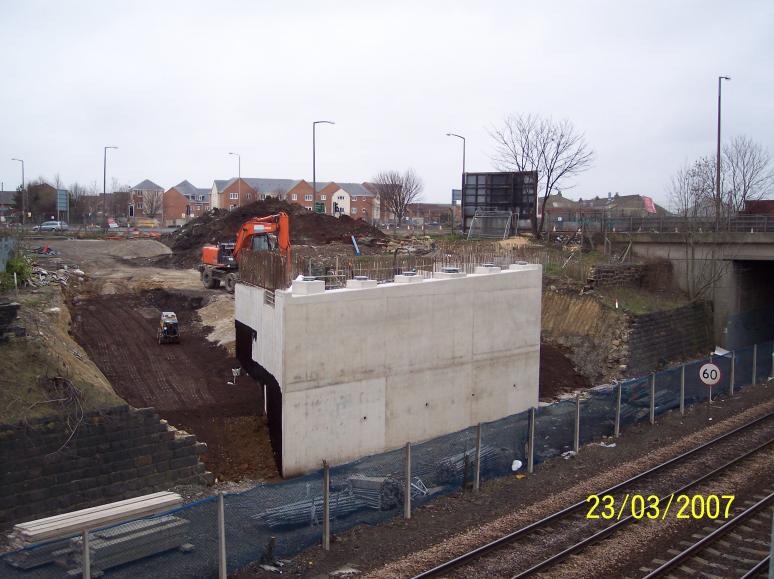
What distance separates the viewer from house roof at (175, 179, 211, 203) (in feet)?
378

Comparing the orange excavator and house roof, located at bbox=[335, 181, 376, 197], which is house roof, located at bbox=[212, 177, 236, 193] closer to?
house roof, located at bbox=[335, 181, 376, 197]

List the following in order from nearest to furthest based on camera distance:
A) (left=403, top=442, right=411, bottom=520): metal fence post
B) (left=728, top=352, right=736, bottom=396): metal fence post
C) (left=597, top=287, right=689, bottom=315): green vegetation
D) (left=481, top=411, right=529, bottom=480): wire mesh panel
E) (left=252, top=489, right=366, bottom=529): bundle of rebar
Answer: (left=252, top=489, right=366, bottom=529): bundle of rebar < (left=403, top=442, right=411, bottom=520): metal fence post < (left=481, top=411, right=529, bottom=480): wire mesh panel < (left=728, top=352, right=736, bottom=396): metal fence post < (left=597, top=287, right=689, bottom=315): green vegetation

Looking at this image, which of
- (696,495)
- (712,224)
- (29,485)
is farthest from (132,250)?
(696,495)

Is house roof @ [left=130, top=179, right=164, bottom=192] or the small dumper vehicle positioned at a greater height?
house roof @ [left=130, top=179, right=164, bottom=192]

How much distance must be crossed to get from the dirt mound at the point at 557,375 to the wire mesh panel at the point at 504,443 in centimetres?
855

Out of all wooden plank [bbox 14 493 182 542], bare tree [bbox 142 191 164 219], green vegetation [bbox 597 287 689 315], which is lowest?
wooden plank [bbox 14 493 182 542]

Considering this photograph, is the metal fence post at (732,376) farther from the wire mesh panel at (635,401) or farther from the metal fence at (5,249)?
the metal fence at (5,249)

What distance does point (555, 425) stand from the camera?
59.0ft

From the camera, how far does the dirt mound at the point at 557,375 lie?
1034 inches

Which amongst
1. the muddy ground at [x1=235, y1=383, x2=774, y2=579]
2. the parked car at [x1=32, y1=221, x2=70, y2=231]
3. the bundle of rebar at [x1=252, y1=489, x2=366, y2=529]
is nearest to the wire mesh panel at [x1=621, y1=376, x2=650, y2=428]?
the muddy ground at [x1=235, y1=383, x2=774, y2=579]

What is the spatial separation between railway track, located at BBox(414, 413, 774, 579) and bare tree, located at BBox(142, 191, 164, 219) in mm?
103746

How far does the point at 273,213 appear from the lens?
5422cm

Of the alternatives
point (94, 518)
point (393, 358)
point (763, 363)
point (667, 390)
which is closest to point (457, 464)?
point (393, 358)

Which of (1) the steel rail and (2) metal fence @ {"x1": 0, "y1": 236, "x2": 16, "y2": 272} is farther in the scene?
(2) metal fence @ {"x1": 0, "y1": 236, "x2": 16, "y2": 272}
